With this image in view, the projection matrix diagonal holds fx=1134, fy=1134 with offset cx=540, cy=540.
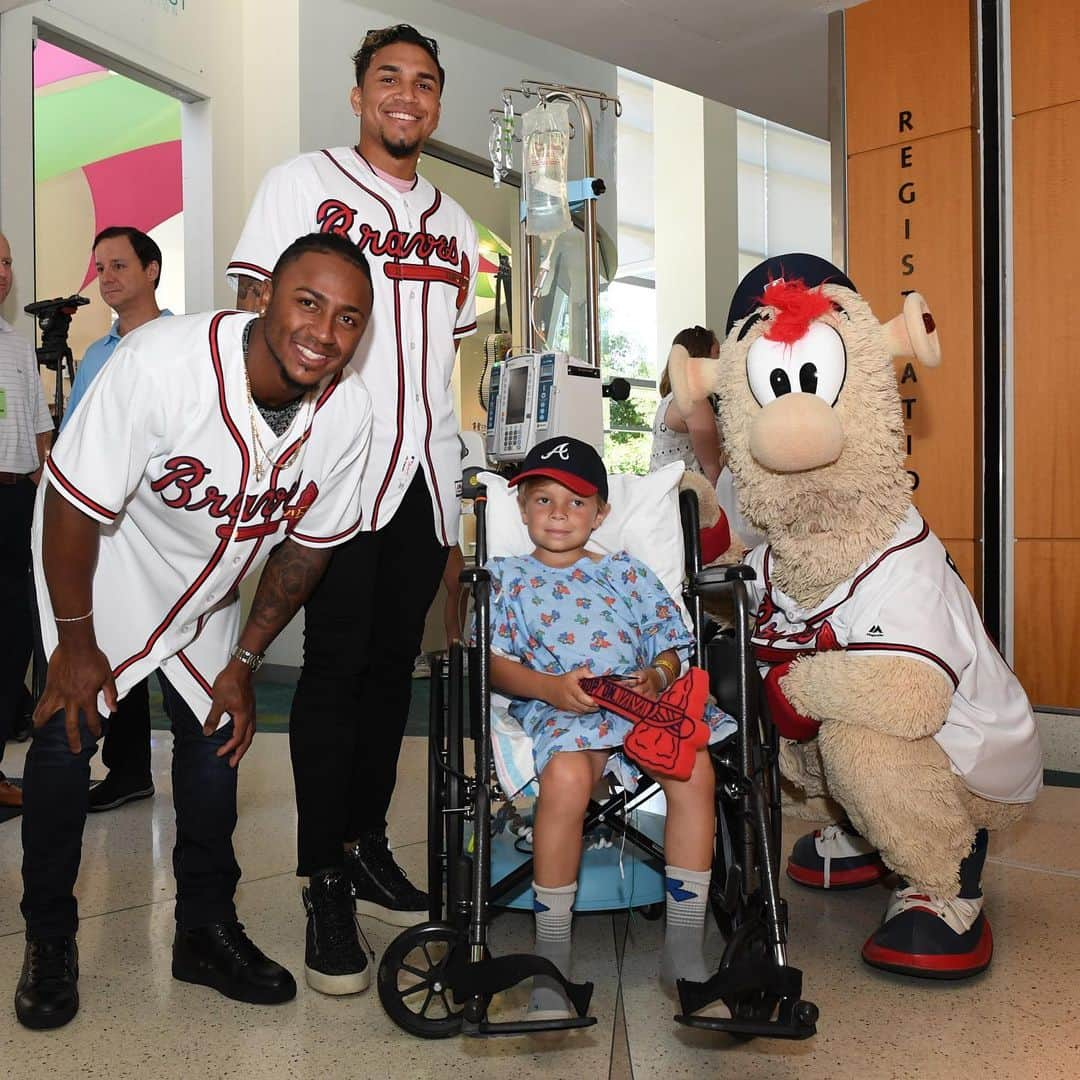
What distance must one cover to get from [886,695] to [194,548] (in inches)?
43.8

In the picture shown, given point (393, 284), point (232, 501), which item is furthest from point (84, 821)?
point (393, 284)

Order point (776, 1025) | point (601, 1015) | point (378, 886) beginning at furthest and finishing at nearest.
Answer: point (378, 886)
point (601, 1015)
point (776, 1025)

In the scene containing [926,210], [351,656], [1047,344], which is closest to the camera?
[351,656]

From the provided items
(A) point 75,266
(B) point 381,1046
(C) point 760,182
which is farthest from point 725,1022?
(C) point 760,182

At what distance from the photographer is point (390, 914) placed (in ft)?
6.89

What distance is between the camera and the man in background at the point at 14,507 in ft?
9.87

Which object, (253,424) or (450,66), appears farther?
(450,66)

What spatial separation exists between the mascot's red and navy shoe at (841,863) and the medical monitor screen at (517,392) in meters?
1.12

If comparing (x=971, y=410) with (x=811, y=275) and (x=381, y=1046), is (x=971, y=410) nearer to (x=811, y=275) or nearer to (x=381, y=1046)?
Result: (x=811, y=275)

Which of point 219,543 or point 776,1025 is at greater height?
point 219,543

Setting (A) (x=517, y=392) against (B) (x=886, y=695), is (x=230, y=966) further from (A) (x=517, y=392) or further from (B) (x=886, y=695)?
(A) (x=517, y=392)

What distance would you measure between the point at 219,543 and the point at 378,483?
0.32 metres

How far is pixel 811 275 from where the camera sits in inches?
84.8

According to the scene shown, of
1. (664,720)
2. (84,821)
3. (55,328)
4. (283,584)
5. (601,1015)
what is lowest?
(601,1015)
